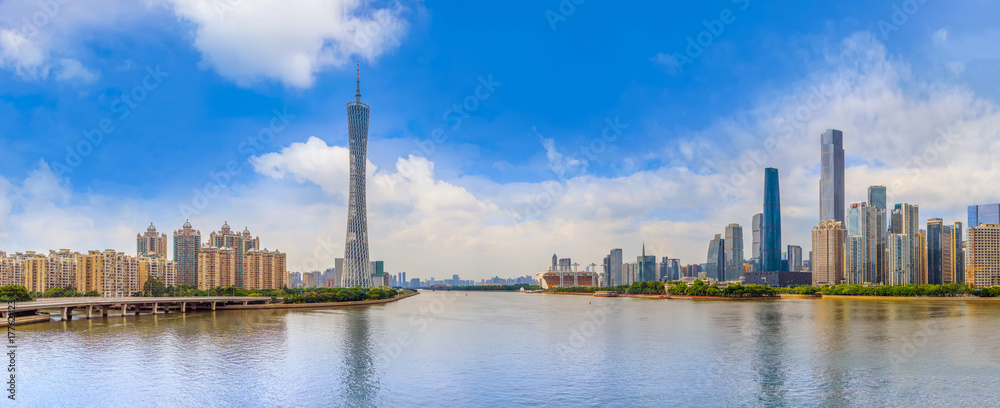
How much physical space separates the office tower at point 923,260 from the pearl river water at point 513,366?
6082 centimetres

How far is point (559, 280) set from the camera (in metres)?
121

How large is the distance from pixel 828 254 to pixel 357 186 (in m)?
72.8

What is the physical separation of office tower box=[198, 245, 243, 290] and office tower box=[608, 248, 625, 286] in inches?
3697

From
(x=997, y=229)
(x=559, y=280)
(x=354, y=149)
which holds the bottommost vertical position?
(x=559, y=280)

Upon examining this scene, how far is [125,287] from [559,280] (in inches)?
3229

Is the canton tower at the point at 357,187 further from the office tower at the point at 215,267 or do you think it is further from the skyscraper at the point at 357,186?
the office tower at the point at 215,267

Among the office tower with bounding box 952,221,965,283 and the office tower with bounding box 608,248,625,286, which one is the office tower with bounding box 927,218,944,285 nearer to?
the office tower with bounding box 952,221,965,283

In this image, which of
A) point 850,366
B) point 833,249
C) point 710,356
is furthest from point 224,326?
point 833,249

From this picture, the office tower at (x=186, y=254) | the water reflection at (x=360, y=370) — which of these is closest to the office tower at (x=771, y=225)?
the office tower at (x=186, y=254)

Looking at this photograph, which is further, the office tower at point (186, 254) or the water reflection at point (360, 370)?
the office tower at point (186, 254)

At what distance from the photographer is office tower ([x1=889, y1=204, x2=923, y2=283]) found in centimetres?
7712

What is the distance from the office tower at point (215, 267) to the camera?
5831 cm

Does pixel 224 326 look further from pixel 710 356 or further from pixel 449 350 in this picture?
pixel 710 356

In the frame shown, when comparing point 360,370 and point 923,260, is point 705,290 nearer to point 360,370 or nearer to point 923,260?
point 923,260
